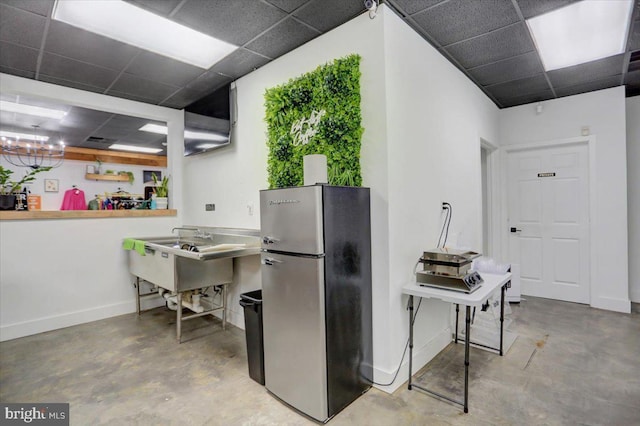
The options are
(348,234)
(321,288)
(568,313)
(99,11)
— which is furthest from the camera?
(568,313)

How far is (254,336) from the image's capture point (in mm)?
2473

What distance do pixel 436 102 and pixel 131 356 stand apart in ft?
12.2

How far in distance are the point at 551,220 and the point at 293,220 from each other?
4.28 m

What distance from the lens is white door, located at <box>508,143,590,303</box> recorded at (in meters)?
4.34

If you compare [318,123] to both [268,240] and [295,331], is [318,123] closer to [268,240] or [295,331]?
[268,240]

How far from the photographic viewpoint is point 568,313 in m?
3.94

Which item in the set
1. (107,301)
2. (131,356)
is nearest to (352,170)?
(131,356)

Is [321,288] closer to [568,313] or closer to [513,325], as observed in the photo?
[513,325]

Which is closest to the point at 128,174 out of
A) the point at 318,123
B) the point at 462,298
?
the point at 318,123

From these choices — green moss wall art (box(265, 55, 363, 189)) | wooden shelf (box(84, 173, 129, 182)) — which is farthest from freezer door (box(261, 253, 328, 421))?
wooden shelf (box(84, 173, 129, 182))

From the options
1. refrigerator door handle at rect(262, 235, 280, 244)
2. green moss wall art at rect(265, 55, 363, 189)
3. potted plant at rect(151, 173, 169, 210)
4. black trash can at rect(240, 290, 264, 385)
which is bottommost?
black trash can at rect(240, 290, 264, 385)

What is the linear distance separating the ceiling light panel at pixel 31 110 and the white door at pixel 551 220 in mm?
7053

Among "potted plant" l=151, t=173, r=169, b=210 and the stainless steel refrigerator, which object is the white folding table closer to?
the stainless steel refrigerator

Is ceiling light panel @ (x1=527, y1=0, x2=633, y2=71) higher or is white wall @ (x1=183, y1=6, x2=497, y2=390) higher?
ceiling light panel @ (x1=527, y1=0, x2=633, y2=71)
